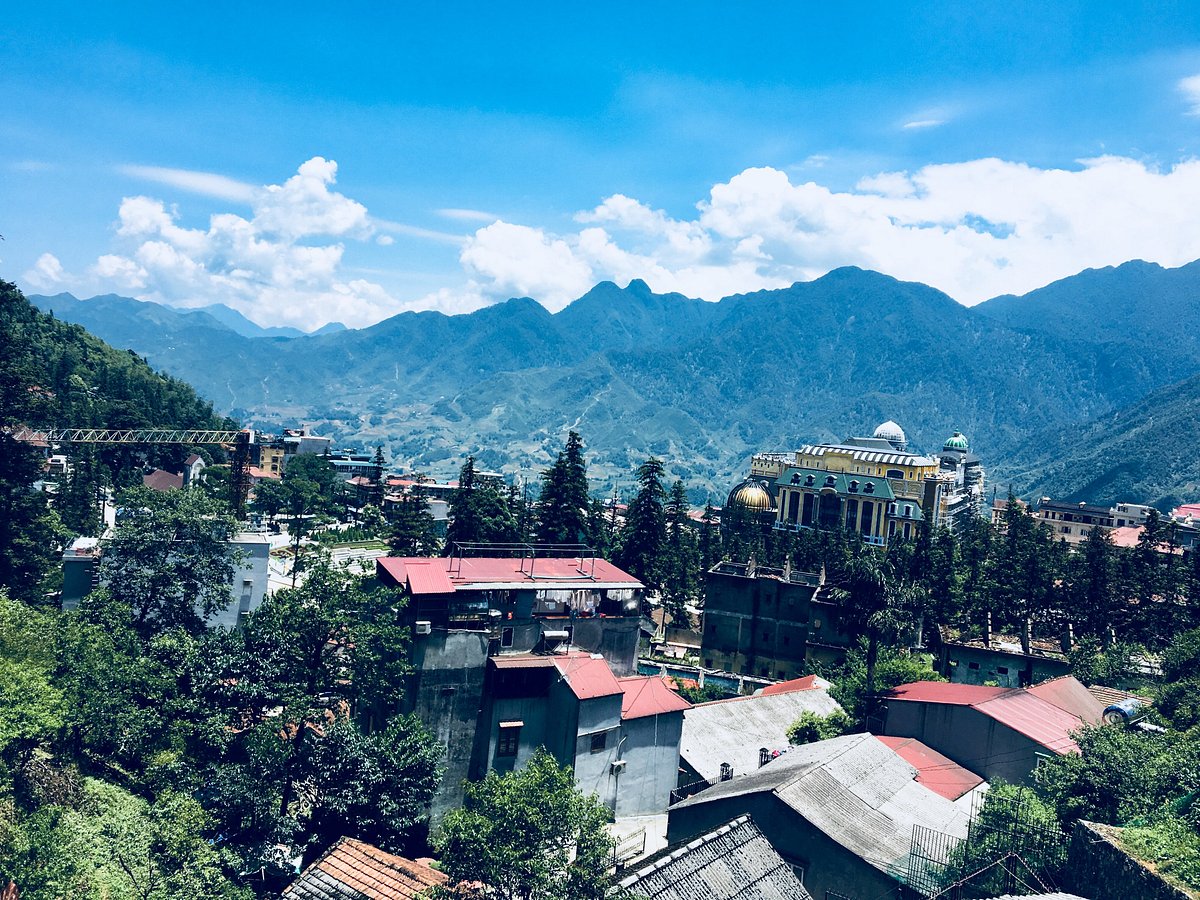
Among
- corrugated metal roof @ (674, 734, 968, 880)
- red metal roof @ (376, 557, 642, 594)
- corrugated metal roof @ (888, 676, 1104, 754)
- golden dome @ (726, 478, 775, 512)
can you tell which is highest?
red metal roof @ (376, 557, 642, 594)

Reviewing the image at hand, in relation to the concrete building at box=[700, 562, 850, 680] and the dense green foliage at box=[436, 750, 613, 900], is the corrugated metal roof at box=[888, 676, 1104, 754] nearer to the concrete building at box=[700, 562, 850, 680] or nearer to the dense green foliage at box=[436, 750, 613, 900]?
the concrete building at box=[700, 562, 850, 680]

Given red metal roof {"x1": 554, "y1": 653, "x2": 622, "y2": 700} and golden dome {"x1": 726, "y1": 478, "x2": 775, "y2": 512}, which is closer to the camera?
red metal roof {"x1": 554, "y1": 653, "x2": 622, "y2": 700}

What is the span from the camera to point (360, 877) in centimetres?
2344

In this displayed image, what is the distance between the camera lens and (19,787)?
2327 centimetres

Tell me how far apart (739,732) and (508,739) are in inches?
445

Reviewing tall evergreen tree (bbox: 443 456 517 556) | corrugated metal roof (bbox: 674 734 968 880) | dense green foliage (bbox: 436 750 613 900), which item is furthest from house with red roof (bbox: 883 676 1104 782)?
tall evergreen tree (bbox: 443 456 517 556)

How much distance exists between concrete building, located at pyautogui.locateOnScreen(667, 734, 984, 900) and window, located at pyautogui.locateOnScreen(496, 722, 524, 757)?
20.5ft

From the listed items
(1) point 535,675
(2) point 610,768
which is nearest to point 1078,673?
(2) point 610,768

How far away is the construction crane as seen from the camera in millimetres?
77188

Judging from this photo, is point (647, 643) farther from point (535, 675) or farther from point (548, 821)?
point (548, 821)

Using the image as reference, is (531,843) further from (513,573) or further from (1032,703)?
(1032,703)

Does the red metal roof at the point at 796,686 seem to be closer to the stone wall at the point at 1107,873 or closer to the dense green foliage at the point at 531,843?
the dense green foliage at the point at 531,843

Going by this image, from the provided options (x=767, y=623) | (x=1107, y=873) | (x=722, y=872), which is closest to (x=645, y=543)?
(x=767, y=623)

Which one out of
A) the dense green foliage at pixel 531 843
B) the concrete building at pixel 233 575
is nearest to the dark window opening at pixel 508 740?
the dense green foliage at pixel 531 843
